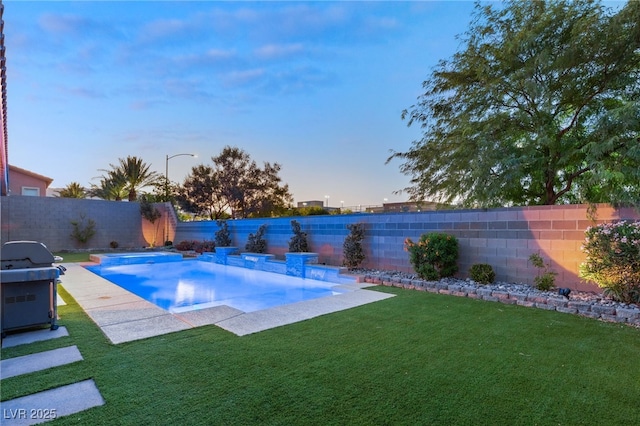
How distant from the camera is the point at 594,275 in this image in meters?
4.84

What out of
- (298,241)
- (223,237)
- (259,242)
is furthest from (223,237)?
(298,241)

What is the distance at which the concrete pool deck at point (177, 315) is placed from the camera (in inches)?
152

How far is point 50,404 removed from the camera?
7.23ft

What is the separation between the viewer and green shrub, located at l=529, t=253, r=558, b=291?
5555 millimetres

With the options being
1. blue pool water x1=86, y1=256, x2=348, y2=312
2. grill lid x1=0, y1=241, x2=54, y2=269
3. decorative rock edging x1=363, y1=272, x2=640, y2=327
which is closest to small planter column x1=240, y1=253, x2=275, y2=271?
blue pool water x1=86, y1=256, x2=348, y2=312

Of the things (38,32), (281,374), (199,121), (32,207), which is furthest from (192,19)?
(32,207)

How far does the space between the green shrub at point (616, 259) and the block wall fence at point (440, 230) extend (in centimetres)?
61

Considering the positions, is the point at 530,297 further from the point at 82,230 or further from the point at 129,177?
the point at 129,177

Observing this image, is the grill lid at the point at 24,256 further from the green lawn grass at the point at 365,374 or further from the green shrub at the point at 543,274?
the green shrub at the point at 543,274

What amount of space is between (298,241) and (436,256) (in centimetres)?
525

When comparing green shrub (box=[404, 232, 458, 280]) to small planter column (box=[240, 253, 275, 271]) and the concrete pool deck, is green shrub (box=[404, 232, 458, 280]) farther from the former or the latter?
small planter column (box=[240, 253, 275, 271])

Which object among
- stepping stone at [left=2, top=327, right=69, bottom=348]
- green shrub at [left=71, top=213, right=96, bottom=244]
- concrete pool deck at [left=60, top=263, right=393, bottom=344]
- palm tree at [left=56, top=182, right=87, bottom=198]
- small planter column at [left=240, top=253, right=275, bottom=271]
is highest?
palm tree at [left=56, top=182, right=87, bottom=198]

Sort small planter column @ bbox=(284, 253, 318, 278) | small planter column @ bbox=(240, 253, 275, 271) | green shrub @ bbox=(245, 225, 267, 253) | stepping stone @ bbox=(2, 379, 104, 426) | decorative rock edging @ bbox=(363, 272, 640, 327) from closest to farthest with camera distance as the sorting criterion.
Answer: stepping stone @ bbox=(2, 379, 104, 426), decorative rock edging @ bbox=(363, 272, 640, 327), small planter column @ bbox=(284, 253, 318, 278), small planter column @ bbox=(240, 253, 275, 271), green shrub @ bbox=(245, 225, 267, 253)

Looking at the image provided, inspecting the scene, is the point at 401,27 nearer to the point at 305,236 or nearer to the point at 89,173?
the point at 305,236
